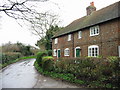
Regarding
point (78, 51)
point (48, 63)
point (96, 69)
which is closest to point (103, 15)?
point (78, 51)

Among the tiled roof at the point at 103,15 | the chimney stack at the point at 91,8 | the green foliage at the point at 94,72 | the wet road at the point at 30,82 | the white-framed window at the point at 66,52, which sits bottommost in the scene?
the wet road at the point at 30,82

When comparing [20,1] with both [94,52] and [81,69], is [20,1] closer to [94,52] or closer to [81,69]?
[81,69]

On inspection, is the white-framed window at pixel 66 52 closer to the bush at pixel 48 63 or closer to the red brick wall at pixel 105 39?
the red brick wall at pixel 105 39

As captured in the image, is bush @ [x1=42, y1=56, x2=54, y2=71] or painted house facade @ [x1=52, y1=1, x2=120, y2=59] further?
painted house facade @ [x1=52, y1=1, x2=120, y2=59]

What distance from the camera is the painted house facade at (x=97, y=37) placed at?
10.6m

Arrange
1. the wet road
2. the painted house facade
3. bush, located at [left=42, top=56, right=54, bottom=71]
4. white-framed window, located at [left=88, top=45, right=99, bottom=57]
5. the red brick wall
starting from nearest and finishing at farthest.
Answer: the wet road → bush, located at [left=42, top=56, right=54, bottom=71] → the red brick wall → the painted house facade → white-framed window, located at [left=88, top=45, right=99, bottom=57]

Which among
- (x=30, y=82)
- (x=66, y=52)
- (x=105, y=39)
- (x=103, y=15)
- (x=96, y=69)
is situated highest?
(x=103, y=15)

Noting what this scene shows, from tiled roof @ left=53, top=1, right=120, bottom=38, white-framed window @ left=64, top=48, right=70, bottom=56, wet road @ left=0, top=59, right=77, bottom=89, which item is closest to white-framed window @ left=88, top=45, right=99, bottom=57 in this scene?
tiled roof @ left=53, top=1, right=120, bottom=38

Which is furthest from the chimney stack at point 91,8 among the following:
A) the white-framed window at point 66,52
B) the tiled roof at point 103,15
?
the white-framed window at point 66,52

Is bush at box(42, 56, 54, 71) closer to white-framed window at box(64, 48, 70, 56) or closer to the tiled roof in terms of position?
the tiled roof

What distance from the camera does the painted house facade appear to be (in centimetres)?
1062

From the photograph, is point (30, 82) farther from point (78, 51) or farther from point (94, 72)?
point (78, 51)

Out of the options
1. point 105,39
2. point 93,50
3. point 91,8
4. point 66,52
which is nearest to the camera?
point 105,39

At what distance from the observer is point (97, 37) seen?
12.4m
